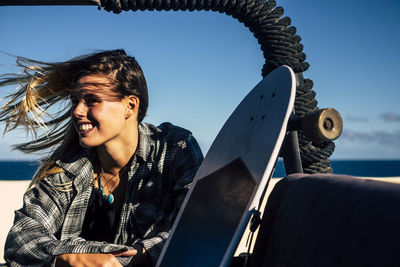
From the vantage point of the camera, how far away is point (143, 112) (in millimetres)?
2865

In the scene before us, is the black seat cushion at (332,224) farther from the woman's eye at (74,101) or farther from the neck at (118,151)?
the woman's eye at (74,101)

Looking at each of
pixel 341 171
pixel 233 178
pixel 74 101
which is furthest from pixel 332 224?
pixel 341 171

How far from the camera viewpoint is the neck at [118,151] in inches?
103

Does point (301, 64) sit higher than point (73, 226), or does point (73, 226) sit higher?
point (301, 64)

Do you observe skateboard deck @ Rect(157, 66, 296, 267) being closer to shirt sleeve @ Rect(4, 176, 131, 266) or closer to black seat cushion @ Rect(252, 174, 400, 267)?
black seat cushion @ Rect(252, 174, 400, 267)

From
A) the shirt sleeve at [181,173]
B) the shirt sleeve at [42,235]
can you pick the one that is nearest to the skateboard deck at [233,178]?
the shirt sleeve at [181,173]

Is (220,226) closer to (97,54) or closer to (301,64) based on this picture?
(301,64)

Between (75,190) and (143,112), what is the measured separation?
0.77 m

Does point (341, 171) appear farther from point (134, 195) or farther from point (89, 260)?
point (89, 260)

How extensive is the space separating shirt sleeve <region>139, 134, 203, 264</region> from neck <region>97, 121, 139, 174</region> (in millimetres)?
359

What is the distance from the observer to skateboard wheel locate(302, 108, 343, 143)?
4.59 feet

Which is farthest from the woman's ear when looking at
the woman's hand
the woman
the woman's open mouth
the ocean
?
the ocean

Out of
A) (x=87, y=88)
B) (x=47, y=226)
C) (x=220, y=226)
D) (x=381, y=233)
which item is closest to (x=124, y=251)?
(x=47, y=226)

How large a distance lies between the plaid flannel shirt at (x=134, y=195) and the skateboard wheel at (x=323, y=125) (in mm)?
1071
